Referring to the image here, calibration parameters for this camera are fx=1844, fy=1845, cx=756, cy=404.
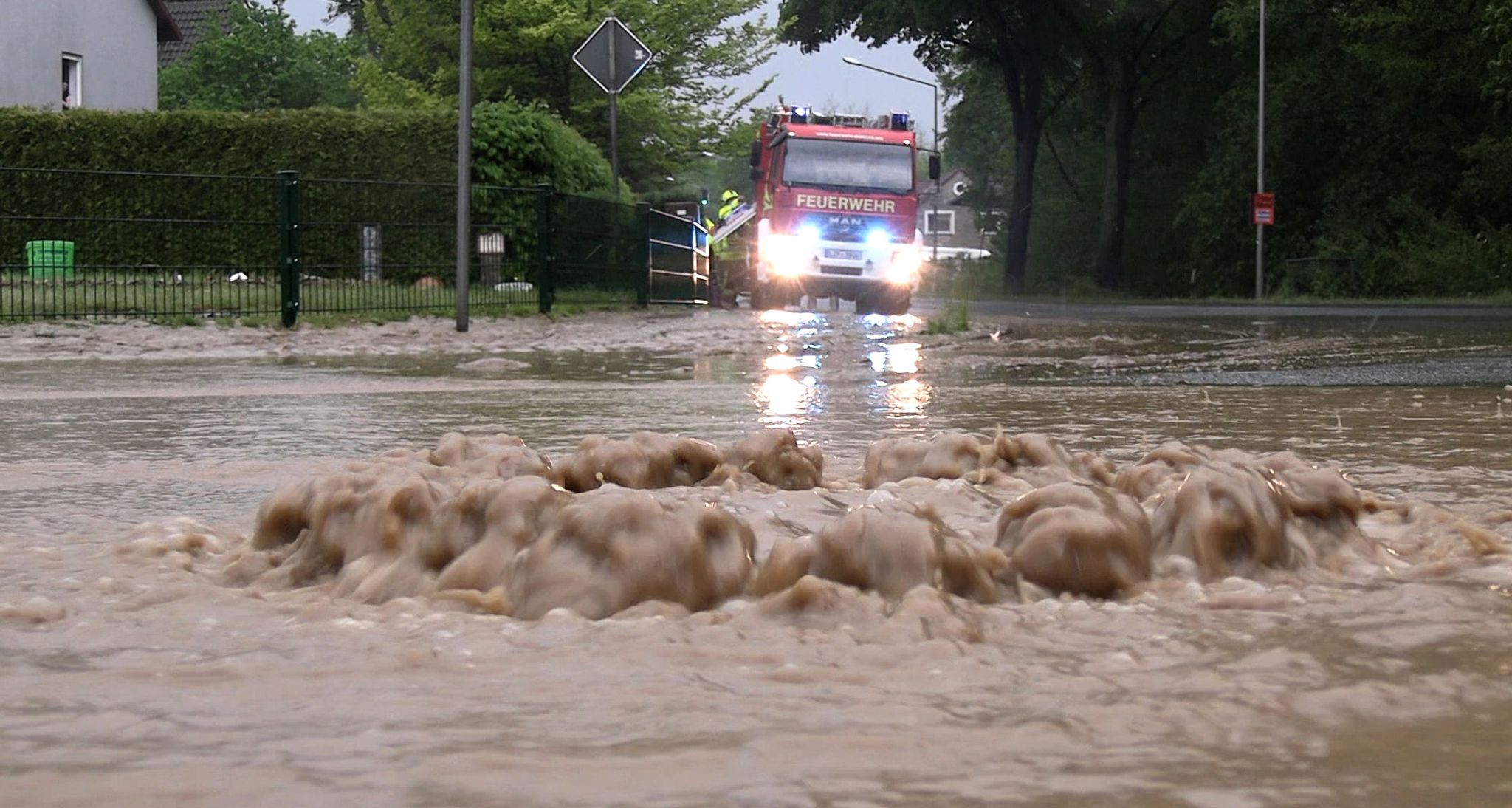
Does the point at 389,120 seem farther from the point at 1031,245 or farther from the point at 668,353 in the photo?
the point at 1031,245

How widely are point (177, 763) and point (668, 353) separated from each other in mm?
11069

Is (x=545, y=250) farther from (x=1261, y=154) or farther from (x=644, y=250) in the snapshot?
(x=1261, y=154)

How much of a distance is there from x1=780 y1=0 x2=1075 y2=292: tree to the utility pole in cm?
3113

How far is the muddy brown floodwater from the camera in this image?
2164mm

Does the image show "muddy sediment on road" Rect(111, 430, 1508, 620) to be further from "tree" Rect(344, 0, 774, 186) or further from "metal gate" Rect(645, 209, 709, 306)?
"tree" Rect(344, 0, 774, 186)

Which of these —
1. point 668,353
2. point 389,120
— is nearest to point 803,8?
point 389,120

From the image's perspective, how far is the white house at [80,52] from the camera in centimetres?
3269

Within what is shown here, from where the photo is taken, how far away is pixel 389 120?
23.9m

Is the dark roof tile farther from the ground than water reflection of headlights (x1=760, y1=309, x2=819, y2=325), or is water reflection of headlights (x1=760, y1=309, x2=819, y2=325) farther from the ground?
the dark roof tile

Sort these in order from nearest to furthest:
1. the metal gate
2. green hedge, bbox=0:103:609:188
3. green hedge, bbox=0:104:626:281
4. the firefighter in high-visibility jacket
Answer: green hedge, bbox=0:104:626:281 → the metal gate → green hedge, bbox=0:103:609:188 → the firefighter in high-visibility jacket

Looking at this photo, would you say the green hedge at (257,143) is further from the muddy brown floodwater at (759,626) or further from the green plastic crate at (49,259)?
the muddy brown floodwater at (759,626)

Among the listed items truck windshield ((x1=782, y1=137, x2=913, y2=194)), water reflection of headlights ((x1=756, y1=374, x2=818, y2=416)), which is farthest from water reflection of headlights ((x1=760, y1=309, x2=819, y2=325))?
water reflection of headlights ((x1=756, y1=374, x2=818, y2=416))

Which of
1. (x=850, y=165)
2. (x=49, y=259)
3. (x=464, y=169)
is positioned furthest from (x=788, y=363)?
(x=850, y=165)

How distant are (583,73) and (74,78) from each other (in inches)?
410
